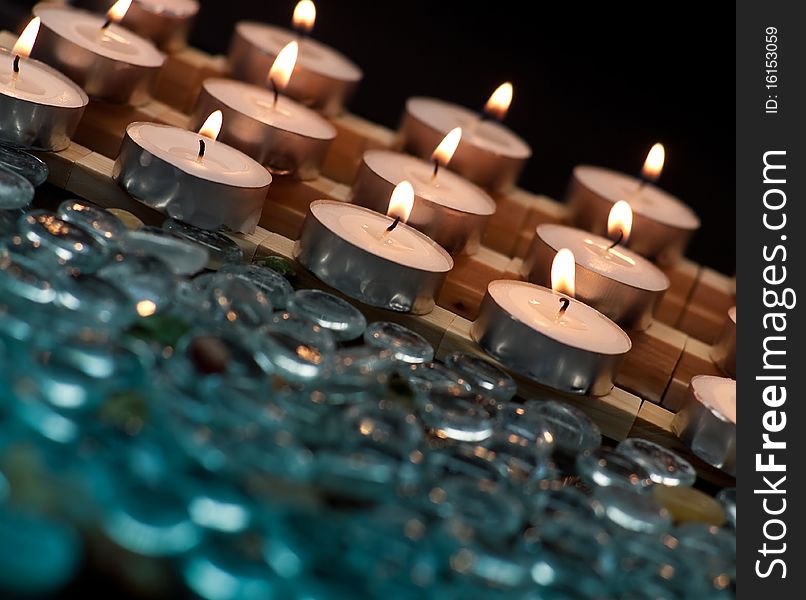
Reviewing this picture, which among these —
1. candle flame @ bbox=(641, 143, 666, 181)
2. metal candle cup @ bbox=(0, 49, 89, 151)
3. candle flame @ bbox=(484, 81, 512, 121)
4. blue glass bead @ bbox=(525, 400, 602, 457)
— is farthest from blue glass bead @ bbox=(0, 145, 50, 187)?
candle flame @ bbox=(641, 143, 666, 181)

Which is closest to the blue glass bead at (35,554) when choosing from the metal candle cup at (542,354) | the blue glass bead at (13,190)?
the blue glass bead at (13,190)

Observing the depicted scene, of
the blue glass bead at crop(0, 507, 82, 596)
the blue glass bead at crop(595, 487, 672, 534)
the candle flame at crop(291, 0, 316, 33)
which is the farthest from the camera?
the candle flame at crop(291, 0, 316, 33)

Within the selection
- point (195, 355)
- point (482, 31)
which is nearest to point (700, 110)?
point (482, 31)

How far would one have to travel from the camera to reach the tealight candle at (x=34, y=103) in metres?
0.78

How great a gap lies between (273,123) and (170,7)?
1.04 ft

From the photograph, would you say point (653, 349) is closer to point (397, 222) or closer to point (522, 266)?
point (522, 266)

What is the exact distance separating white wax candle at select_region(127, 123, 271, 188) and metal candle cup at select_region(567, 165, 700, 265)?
0.42 meters

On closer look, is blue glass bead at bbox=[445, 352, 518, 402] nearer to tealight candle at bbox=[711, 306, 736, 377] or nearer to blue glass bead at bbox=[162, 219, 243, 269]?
blue glass bead at bbox=[162, 219, 243, 269]

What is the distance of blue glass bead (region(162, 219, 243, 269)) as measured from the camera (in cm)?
75

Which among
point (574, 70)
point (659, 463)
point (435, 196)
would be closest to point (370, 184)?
point (435, 196)

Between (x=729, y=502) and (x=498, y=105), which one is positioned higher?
(x=498, y=105)

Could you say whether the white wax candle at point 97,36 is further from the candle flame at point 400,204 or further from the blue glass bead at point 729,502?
the blue glass bead at point 729,502

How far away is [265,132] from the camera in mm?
929

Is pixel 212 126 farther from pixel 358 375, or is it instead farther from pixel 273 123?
pixel 358 375
